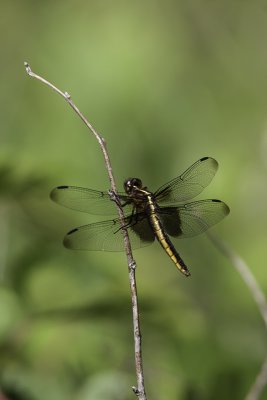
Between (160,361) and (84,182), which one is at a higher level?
(84,182)

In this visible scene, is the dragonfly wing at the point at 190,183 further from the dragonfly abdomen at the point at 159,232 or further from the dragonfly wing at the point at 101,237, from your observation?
the dragonfly wing at the point at 101,237

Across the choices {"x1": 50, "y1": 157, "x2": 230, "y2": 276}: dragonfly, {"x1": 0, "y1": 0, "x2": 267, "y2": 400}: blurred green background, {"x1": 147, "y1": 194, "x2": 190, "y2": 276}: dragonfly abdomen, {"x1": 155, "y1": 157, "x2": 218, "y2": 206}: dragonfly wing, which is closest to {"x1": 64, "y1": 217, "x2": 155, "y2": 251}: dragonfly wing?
{"x1": 50, "y1": 157, "x2": 230, "y2": 276}: dragonfly

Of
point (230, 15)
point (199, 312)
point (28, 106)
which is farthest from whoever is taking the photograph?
point (230, 15)

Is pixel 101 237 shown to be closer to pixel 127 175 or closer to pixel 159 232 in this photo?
pixel 159 232

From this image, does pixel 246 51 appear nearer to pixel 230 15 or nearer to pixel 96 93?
pixel 230 15

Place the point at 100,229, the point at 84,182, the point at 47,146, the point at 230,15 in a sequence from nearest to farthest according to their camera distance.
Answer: the point at 100,229
the point at 84,182
the point at 47,146
the point at 230,15

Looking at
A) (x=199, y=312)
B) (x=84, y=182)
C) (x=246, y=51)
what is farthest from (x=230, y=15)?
(x=199, y=312)

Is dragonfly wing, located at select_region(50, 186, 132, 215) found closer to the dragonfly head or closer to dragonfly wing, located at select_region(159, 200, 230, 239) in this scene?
the dragonfly head

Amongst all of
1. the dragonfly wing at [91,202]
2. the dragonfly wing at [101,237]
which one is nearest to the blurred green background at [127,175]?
the dragonfly wing at [91,202]
